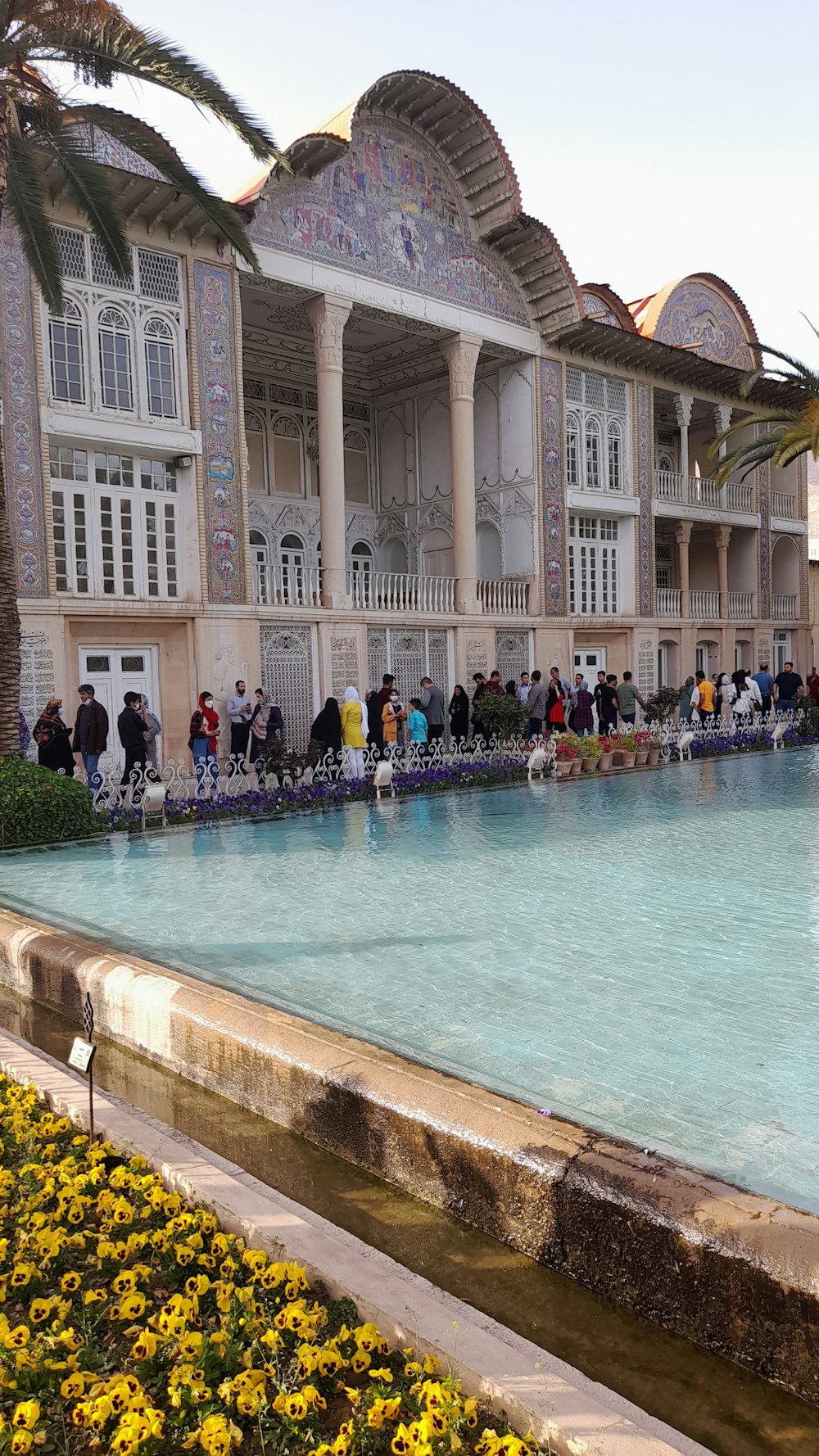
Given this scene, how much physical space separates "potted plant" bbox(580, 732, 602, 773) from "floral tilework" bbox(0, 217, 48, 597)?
781 cm

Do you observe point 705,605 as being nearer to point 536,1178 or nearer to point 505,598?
point 505,598

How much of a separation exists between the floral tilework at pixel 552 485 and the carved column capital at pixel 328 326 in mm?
5071

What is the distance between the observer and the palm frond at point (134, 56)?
9797 mm

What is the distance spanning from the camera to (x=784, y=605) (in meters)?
28.4

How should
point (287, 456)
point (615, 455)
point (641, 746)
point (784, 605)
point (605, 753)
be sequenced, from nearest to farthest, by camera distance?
point (605, 753), point (641, 746), point (287, 456), point (615, 455), point (784, 605)

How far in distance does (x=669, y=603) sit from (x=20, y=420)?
608 inches

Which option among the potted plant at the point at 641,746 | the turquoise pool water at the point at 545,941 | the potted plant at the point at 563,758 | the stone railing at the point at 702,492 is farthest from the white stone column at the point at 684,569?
the turquoise pool water at the point at 545,941

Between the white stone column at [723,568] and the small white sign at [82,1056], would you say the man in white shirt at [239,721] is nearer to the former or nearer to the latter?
the small white sign at [82,1056]

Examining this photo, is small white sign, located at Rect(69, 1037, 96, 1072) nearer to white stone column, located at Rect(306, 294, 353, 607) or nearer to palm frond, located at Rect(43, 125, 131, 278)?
palm frond, located at Rect(43, 125, 131, 278)

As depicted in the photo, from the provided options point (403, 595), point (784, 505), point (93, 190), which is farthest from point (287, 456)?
point (784, 505)

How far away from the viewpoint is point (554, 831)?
10.1m

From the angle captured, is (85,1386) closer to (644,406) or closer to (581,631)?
(581,631)

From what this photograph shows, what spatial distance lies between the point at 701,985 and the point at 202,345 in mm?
13532

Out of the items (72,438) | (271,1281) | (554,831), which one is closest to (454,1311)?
(271,1281)
